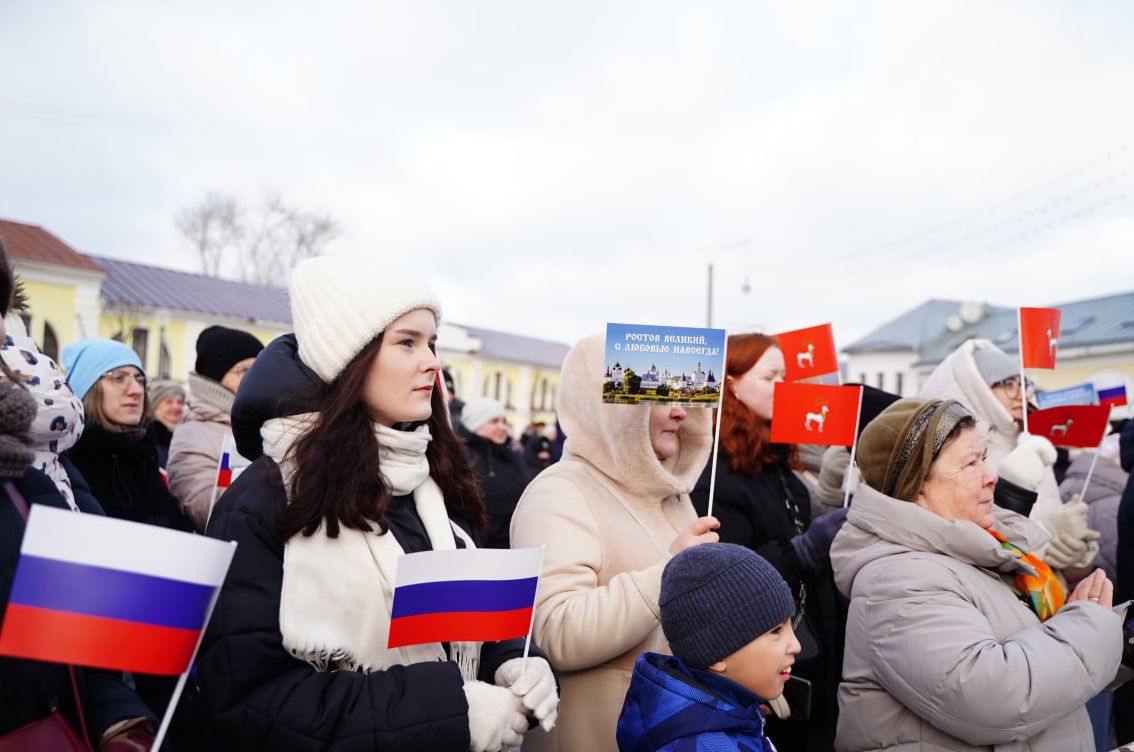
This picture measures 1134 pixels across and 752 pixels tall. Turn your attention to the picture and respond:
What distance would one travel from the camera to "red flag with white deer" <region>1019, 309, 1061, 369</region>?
4.69 metres

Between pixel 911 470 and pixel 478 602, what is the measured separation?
148 centimetres

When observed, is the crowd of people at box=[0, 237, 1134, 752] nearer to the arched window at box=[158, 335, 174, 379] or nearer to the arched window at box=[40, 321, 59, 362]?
the arched window at box=[40, 321, 59, 362]

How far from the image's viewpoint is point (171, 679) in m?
2.90

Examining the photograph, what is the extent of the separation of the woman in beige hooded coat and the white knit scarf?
0.45 meters

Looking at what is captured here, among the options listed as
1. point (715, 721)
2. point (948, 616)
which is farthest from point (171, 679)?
point (948, 616)

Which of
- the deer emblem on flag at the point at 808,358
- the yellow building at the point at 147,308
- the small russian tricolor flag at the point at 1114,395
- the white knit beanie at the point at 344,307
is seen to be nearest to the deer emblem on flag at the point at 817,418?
the deer emblem on flag at the point at 808,358

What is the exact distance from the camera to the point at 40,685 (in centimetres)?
170

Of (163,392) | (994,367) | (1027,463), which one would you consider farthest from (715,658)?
(163,392)

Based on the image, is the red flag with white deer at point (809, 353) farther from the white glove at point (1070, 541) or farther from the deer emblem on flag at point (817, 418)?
the white glove at point (1070, 541)

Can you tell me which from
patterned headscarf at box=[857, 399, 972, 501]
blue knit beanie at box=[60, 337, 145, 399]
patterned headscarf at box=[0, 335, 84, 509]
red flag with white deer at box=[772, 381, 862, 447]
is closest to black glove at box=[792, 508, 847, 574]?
red flag with white deer at box=[772, 381, 862, 447]

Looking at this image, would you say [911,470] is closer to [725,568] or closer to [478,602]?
[725,568]

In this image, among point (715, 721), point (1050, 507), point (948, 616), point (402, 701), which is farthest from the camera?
point (1050, 507)

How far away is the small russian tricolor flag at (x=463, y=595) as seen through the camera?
190cm

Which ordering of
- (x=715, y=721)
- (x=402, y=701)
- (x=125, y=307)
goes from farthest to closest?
(x=125, y=307), (x=715, y=721), (x=402, y=701)
